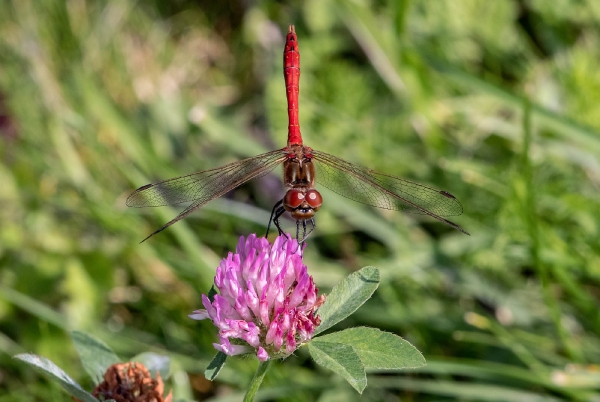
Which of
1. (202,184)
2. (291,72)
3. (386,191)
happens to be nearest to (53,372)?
(202,184)

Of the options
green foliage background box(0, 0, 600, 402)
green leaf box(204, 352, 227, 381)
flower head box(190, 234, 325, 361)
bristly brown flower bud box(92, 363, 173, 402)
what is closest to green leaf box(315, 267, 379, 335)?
flower head box(190, 234, 325, 361)

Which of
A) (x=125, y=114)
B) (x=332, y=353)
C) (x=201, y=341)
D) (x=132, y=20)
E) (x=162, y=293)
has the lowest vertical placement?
(x=332, y=353)

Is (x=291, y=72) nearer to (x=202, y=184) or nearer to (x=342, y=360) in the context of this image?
(x=202, y=184)

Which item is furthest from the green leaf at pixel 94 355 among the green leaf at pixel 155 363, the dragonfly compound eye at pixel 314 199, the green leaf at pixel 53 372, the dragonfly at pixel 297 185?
the dragonfly compound eye at pixel 314 199

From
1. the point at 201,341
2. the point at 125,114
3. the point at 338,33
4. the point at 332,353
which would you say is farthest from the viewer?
the point at 338,33

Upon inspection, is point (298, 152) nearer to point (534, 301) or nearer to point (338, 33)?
point (534, 301)

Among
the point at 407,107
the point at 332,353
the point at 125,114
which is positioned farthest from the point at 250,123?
the point at 332,353
